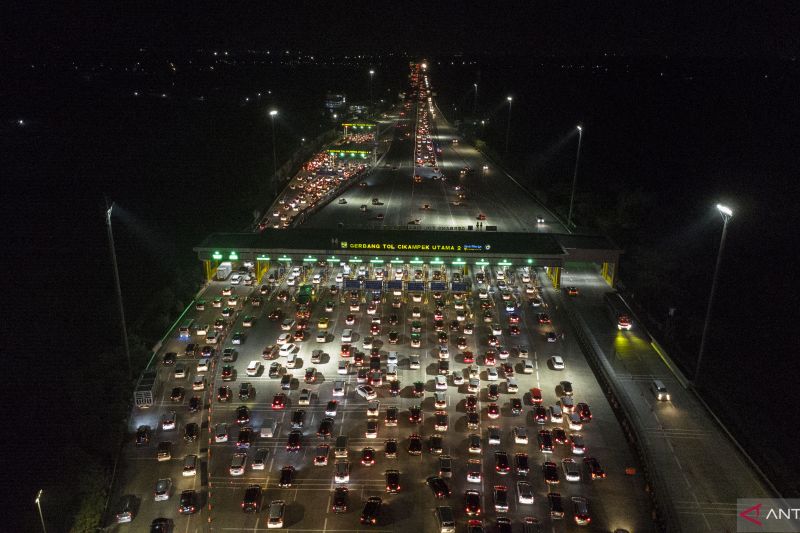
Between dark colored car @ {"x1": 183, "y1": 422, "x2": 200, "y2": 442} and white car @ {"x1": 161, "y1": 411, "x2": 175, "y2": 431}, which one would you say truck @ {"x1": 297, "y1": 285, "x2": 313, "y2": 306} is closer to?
white car @ {"x1": 161, "y1": 411, "x2": 175, "y2": 431}

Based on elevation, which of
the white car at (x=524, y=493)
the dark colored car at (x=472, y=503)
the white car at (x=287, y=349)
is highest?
the white car at (x=287, y=349)

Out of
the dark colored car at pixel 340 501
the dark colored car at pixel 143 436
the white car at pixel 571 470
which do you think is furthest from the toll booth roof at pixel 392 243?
the dark colored car at pixel 340 501

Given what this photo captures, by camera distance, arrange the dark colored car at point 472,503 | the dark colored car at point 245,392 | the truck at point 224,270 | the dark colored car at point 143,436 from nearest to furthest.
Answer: the dark colored car at point 472,503 → the dark colored car at point 143,436 → the dark colored car at point 245,392 → the truck at point 224,270

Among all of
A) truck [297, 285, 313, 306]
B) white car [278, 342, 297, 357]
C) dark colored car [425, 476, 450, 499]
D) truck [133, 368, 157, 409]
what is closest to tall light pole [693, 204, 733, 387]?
dark colored car [425, 476, 450, 499]

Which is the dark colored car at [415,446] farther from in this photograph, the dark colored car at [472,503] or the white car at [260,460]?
the white car at [260,460]

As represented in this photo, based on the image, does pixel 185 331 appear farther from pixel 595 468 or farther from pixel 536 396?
pixel 595 468

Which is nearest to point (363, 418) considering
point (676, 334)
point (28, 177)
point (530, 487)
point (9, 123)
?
point (530, 487)

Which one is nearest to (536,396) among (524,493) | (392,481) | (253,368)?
(524,493)
